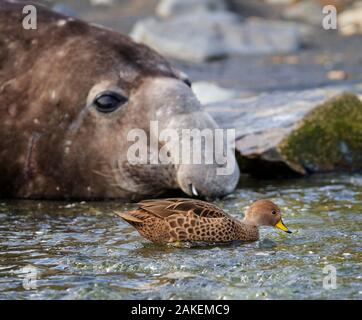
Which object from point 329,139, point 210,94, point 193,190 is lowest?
point 193,190

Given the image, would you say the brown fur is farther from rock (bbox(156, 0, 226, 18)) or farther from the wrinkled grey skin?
rock (bbox(156, 0, 226, 18))

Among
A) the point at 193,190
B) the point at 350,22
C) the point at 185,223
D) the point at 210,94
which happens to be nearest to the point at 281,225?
the point at 185,223

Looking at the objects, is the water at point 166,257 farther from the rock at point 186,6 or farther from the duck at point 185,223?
the rock at point 186,6

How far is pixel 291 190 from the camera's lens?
9430 mm

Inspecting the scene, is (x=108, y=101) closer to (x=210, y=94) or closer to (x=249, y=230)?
(x=249, y=230)

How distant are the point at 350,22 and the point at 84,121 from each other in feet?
33.3

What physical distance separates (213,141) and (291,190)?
964 millimetres

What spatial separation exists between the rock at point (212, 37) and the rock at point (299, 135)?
6132 mm

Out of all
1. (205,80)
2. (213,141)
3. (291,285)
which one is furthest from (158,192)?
(205,80)

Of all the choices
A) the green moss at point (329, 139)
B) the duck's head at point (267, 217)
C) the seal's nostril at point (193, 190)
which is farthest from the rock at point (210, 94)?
the duck's head at point (267, 217)

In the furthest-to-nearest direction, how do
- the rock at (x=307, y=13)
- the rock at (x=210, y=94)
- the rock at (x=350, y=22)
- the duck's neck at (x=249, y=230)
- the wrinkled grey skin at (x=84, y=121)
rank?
1. the rock at (x=307, y=13)
2. the rock at (x=350, y=22)
3. the rock at (x=210, y=94)
4. the wrinkled grey skin at (x=84, y=121)
5. the duck's neck at (x=249, y=230)

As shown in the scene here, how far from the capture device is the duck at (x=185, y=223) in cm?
729

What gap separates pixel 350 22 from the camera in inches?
725

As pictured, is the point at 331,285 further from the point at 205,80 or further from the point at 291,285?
the point at 205,80
